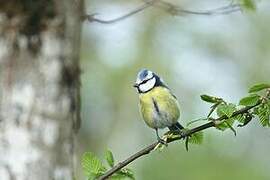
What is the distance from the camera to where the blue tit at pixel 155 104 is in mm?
2334

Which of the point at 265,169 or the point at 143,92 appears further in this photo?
the point at 265,169

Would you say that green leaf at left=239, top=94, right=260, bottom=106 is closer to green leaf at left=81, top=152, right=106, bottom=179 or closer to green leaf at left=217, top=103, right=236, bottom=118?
green leaf at left=217, top=103, right=236, bottom=118

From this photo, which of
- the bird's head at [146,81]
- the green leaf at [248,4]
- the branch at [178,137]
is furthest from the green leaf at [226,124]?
the green leaf at [248,4]

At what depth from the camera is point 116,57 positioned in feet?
38.2

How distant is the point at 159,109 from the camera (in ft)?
7.77

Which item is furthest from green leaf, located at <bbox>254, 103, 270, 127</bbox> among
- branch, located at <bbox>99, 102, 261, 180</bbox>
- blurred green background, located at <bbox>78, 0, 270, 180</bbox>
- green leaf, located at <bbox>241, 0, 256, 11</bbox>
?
blurred green background, located at <bbox>78, 0, 270, 180</bbox>

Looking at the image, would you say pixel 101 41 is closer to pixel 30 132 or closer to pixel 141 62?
pixel 141 62

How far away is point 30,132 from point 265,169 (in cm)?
852

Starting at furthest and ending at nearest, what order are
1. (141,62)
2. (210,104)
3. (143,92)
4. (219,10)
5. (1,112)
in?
(141,62) < (219,10) < (1,112) < (143,92) < (210,104)

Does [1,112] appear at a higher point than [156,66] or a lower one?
higher

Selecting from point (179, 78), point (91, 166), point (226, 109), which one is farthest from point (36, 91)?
point (179, 78)

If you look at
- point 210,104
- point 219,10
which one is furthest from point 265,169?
point 210,104

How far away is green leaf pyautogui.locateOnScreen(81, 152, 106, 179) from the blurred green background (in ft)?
27.8

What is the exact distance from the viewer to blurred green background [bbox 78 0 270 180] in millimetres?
10961
